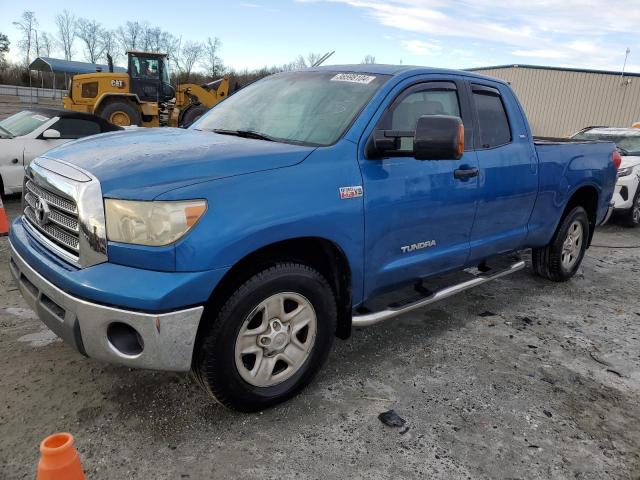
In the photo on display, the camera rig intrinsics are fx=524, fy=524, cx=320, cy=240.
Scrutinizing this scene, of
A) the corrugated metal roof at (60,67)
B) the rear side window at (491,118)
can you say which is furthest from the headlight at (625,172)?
the corrugated metal roof at (60,67)

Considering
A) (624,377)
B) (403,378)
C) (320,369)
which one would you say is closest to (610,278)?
(624,377)

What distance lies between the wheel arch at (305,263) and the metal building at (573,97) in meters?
27.0

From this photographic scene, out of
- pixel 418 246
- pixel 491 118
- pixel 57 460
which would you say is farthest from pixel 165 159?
pixel 491 118

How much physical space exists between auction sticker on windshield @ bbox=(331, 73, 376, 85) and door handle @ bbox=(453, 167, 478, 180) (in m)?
0.85

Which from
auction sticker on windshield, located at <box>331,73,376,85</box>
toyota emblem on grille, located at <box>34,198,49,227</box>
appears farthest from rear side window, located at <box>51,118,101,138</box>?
auction sticker on windshield, located at <box>331,73,376,85</box>

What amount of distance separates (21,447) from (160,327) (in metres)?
0.96

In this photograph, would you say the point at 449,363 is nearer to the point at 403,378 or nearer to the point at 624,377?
the point at 403,378

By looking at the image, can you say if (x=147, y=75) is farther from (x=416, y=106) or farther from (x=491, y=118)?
(x=416, y=106)

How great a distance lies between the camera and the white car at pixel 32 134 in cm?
767

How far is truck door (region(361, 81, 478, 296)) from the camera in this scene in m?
3.12

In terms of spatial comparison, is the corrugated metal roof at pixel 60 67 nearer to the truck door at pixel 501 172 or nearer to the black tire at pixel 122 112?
the black tire at pixel 122 112

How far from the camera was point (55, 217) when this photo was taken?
8.89ft

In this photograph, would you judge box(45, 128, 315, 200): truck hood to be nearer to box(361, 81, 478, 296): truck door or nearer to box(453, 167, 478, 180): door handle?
box(361, 81, 478, 296): truck door

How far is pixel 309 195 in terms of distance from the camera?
276cm
